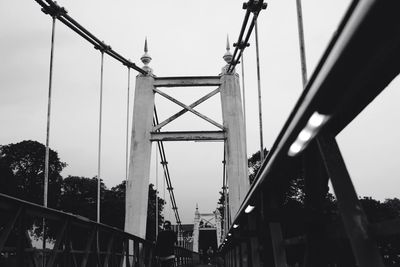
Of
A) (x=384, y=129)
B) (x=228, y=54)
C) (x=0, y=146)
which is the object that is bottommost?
(x=384, y=129)

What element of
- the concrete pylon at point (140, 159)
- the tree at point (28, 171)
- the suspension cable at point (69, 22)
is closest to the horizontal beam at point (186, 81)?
the concrete pylon at point (140, 159)

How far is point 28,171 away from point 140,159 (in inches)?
964

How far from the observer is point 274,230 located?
1.87 meters

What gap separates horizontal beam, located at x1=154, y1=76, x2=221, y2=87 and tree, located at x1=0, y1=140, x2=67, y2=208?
19914 millimetres

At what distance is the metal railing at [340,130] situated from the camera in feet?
2.12

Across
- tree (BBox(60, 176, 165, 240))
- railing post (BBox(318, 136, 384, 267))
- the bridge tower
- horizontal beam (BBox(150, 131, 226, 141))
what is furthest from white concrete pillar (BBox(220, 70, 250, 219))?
tree (BBox(60, 176, 165, 240))

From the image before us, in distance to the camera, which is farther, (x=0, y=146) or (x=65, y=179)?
(x=65, y=179)

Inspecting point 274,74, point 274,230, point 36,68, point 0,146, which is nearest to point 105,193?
point 0,146

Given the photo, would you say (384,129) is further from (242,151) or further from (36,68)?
(36,68)

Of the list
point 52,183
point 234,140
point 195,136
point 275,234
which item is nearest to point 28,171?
point 52,183

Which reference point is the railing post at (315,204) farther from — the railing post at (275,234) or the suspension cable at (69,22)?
the suspension cable at (69,22)

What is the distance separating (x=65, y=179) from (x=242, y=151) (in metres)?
30.7

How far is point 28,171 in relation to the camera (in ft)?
96.0

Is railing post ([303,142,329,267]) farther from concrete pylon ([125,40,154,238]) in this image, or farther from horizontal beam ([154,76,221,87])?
horizontal beam ([154,76,221,87])
